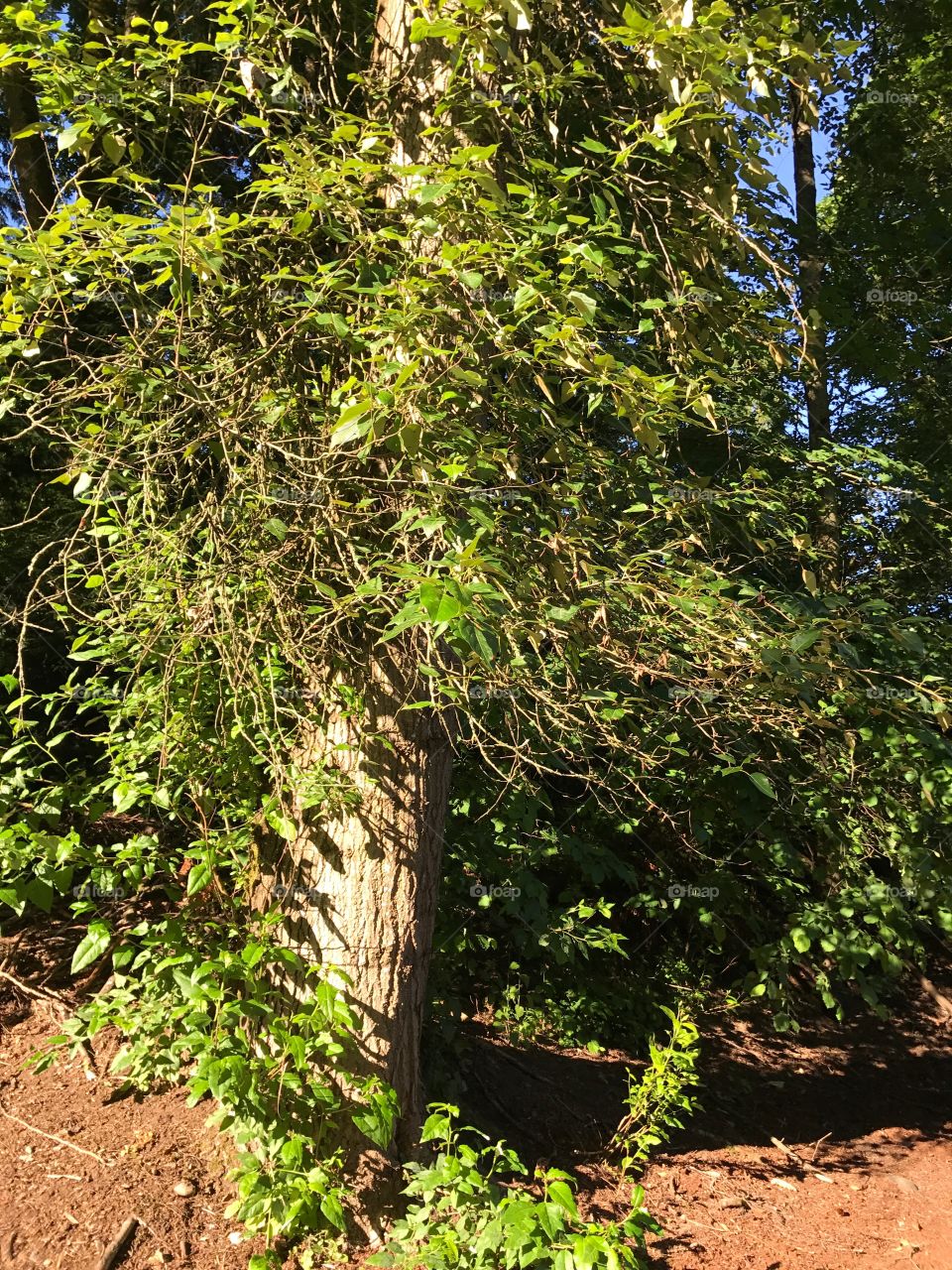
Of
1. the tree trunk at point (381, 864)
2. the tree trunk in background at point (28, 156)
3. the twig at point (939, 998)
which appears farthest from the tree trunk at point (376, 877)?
the twig at point (939, 998)

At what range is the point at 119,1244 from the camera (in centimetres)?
254

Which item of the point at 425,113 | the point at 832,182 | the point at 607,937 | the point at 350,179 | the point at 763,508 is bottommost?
the point at 607,937

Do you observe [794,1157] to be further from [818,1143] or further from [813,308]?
[813,308]

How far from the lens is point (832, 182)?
25.8 ft

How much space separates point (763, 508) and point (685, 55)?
2.99 m

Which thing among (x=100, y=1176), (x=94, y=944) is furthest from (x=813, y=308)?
(x=100, y=1176)

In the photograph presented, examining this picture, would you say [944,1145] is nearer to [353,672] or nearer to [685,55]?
Answer: [353,672]

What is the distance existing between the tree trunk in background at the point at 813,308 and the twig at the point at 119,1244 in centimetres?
356

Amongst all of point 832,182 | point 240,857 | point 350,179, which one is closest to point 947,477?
point 832,182

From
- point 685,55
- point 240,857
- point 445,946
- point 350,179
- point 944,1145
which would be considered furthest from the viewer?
point 944,1145

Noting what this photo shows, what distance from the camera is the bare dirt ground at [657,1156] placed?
2.66m

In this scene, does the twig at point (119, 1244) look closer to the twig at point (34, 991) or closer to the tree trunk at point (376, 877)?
→ the tree trunk at point (376, 877)

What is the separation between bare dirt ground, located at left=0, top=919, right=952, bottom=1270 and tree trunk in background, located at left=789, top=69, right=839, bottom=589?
9.17ft

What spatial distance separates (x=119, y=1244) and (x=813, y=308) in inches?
171
